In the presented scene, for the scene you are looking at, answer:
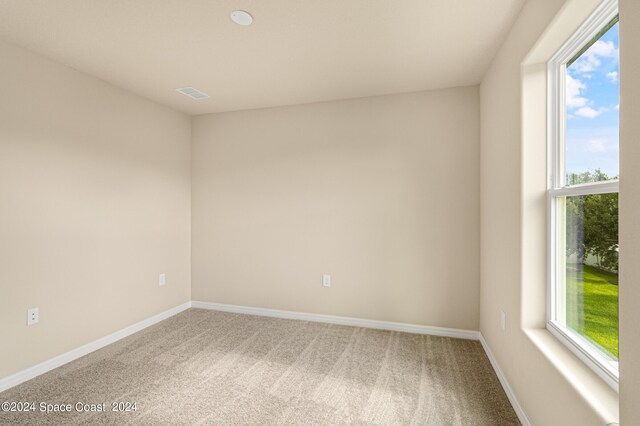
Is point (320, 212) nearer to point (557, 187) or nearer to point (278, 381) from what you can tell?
point (278, 381)

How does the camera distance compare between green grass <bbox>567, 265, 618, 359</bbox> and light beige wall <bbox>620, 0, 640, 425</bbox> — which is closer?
light beige wall <bbox>620, 0, 640, 425</bbox>

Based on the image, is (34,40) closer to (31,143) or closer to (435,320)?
(31,143)

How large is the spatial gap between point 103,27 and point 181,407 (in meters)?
2.54

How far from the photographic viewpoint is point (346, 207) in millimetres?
3354

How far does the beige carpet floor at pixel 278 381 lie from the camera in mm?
1875

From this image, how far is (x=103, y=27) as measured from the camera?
2.03 meters

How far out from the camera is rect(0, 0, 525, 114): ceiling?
1842mm

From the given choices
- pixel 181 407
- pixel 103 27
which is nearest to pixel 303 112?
pixel 103 27

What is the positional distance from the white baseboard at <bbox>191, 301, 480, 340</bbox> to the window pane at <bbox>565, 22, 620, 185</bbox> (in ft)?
6.43

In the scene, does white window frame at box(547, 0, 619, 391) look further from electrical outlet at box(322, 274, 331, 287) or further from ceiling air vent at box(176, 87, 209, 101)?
ceiling air vent at box(176, 87, 209, 101)

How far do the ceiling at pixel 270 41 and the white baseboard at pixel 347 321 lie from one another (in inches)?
95.5

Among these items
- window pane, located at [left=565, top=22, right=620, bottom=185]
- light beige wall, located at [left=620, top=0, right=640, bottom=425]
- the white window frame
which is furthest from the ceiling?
light beige wall, located at [left=620, top=0, right=640, bottom=425]

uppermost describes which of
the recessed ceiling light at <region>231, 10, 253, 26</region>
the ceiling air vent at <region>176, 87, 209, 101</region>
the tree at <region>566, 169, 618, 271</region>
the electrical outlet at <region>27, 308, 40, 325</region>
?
the ceiling air vent at <region>176, 87, 209, 101</region>

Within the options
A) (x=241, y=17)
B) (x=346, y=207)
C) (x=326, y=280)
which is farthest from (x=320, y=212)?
(x=241, y=17)
